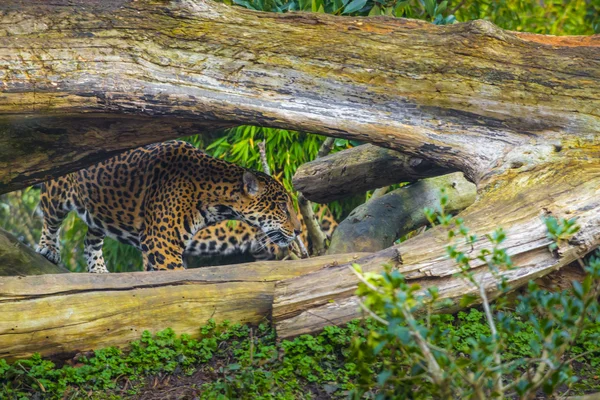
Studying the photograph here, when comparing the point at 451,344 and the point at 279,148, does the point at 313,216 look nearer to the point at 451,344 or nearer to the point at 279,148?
the point at 279,148

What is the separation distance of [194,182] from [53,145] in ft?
6.79

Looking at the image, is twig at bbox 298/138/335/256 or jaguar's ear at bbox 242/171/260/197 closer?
twig at bbox 298/138/335/256

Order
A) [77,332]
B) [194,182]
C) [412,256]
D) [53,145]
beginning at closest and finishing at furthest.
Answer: [412,256]
[77,332]
[53,145]
[194,182]

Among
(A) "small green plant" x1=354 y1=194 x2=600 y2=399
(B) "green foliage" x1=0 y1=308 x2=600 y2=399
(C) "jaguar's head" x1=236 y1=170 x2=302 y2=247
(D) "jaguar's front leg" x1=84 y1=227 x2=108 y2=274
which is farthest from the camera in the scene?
(D) "jaguar's front leg" x1=84 y1=227 x2=108 y2=274

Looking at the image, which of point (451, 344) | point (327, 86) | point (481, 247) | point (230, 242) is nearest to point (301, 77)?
point (327, 86)

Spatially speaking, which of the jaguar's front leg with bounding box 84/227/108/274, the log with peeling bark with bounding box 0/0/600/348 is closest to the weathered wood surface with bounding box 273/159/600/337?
the log with peeling bark with bounding box 0/0/600/348

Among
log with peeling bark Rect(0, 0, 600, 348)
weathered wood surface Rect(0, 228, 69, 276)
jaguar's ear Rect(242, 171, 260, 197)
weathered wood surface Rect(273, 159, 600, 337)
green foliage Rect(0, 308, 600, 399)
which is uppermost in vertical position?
log with peeling bark Rect(0, 0, 600, 348)

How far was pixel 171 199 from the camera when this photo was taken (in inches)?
290

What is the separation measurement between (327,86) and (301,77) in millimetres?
176

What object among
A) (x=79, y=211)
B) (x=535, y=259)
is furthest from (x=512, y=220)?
(x=79, y=211)

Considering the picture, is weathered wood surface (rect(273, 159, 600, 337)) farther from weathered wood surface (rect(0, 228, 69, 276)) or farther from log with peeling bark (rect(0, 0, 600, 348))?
weathered wood surface (rect(0, 228, 69, 276))

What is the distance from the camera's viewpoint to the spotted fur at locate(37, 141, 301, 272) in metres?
7.35

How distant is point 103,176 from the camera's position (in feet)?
25.6

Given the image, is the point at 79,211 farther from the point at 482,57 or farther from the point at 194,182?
the point at 482,57
